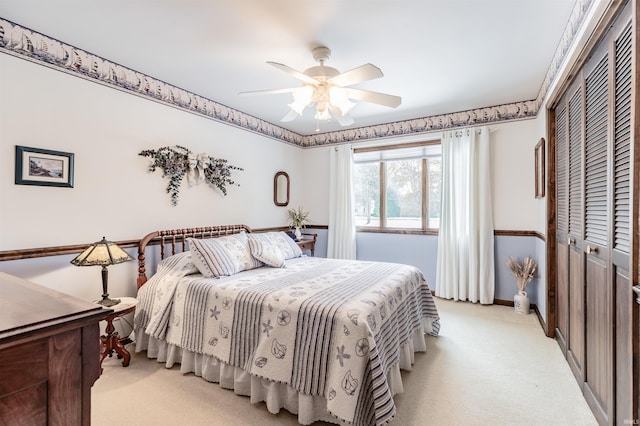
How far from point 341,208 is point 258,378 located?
3187 millimetres

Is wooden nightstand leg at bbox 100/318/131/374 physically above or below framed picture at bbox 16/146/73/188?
below

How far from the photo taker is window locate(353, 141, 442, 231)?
443cm

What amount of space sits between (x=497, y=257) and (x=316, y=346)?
3.18 m

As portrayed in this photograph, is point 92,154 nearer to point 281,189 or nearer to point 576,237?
point 281,189

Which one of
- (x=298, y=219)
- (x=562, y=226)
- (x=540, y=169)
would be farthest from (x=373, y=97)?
(x=298, y=219)

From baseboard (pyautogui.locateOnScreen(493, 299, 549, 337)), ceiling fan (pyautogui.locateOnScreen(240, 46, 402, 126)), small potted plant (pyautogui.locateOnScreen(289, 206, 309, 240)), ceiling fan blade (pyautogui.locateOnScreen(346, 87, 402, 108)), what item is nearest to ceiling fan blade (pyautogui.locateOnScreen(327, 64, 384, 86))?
ceiling fan (pyautogui.locateOnScreen(240, 46, 402, 126))

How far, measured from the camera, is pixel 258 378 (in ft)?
6.53

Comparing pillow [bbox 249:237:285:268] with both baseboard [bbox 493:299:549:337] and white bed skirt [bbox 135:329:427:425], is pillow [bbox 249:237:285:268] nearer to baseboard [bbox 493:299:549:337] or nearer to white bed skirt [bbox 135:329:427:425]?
white bed skirt [bbox 135:329:427:425]

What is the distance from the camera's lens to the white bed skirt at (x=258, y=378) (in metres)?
1.82

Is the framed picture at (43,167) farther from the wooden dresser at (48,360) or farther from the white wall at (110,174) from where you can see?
the wooden dresser at (48,360)

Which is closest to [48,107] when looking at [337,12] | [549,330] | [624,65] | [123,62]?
[123,62]

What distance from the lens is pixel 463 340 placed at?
2928mm

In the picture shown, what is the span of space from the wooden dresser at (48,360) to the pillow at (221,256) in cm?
176

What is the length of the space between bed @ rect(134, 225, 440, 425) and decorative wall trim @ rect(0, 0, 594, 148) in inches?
55.9
